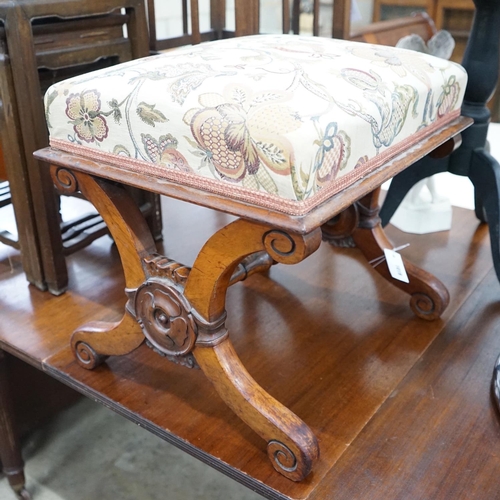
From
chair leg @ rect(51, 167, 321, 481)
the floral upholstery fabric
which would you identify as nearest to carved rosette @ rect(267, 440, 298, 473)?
chair leg @ rect(51, 167, 321, 481)

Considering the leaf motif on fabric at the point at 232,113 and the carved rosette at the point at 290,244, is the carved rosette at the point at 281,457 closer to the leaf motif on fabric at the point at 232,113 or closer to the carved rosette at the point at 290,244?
the carved rosette at the point at 290,244

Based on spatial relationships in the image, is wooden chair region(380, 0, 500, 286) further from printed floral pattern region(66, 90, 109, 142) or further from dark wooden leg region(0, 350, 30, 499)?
dark wooden leg region(0, 350, 30, 499)

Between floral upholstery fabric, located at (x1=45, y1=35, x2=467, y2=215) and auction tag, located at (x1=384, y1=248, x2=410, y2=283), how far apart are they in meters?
0.23

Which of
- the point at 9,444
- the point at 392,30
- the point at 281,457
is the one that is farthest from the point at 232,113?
the point at 392,30

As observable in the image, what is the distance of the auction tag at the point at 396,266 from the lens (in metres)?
0.90

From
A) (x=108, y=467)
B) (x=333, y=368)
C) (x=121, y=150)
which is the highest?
(x=121, y=150)

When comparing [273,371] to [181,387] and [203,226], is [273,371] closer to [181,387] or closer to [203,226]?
[181,387]

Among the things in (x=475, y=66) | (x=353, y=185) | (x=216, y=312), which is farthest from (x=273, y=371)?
(x=475, y=66)

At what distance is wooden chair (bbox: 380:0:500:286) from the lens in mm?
970

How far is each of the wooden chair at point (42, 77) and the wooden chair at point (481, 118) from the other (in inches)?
22.2

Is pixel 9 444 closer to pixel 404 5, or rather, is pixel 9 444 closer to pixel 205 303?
pixel 205 303

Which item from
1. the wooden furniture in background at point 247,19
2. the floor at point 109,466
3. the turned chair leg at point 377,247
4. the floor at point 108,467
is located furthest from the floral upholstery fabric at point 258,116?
the floor at point 108,467

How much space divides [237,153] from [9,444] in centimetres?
72

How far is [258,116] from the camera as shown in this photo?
1.85 feet
